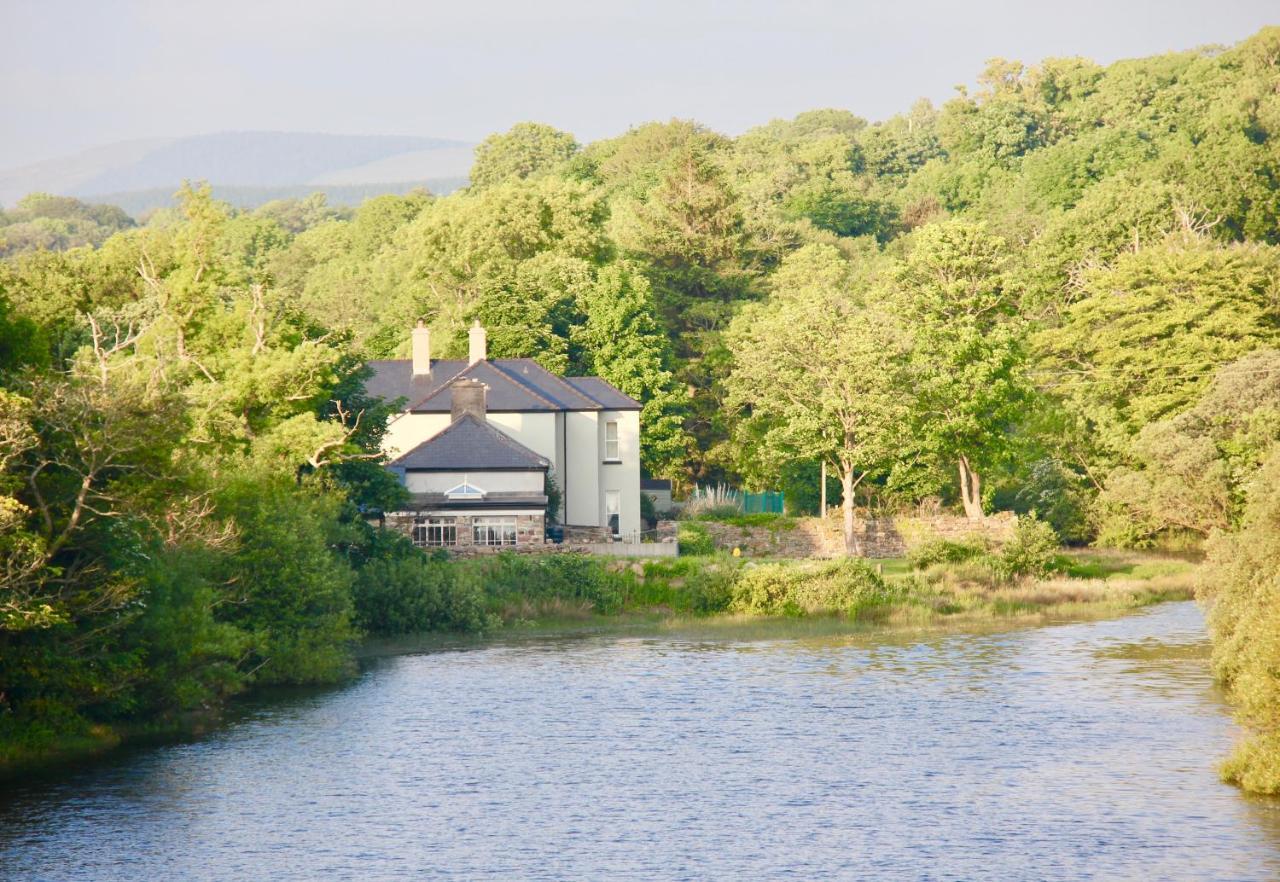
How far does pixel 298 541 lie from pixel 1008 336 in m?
40.4

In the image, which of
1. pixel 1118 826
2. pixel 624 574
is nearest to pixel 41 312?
pixel 624 574

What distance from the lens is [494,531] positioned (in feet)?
219

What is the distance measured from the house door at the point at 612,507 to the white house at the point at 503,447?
4 cm

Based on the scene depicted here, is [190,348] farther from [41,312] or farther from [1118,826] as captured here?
[1118,826]

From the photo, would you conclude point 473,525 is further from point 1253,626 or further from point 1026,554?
point 1253,626

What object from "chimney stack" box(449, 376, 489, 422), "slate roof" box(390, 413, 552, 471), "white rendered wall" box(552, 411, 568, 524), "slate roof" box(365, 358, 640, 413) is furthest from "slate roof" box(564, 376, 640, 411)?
"slate roof" box(390, 413, 552, 471)

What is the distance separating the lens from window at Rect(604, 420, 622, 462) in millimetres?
74875

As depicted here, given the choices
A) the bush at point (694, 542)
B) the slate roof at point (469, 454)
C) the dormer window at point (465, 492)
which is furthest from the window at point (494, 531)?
the bush at point (694, 542)

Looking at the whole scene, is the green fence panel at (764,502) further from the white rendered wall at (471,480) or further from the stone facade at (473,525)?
the stone facade at (473,525)

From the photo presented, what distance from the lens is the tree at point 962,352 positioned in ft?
248

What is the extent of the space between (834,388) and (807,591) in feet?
58.4

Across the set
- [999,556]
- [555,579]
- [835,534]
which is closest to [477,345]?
[835,534]

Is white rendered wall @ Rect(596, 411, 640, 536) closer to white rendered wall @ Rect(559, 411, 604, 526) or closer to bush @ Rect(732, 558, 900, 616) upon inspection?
white rendered wall @ Rect(559, 411, 604, 526)

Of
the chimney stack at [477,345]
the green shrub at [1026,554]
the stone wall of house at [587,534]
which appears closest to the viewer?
the green shrub at [1026,554]
